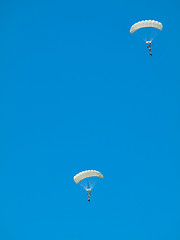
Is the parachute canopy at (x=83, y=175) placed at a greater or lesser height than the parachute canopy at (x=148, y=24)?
lesser

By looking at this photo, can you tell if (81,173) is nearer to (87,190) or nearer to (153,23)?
(87,190)

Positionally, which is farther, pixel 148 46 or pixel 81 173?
pixel 148 46

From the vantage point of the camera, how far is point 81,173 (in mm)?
49406

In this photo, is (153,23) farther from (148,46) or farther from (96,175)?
(96,175)

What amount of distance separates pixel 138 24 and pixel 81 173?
16.8 meters

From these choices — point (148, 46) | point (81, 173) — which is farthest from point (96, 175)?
point (148, 46)

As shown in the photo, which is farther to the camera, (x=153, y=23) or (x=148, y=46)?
(x=148, y=46)

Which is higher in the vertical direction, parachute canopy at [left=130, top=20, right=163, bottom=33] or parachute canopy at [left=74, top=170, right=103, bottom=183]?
parachute canopy at [left=130, top=20, right=163, bottom=33]

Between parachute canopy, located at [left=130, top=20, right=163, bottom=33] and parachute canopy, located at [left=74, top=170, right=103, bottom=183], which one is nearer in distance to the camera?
parachute canopy, located at [left=74, top=170, right=103, bottom=183]

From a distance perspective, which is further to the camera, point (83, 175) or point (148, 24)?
point (148, 24)

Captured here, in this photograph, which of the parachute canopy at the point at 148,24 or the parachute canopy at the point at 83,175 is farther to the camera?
the parachute canopy at the point at 148,24

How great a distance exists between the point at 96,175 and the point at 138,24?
54.2 ft

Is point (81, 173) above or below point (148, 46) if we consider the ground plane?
below

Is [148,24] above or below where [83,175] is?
above
